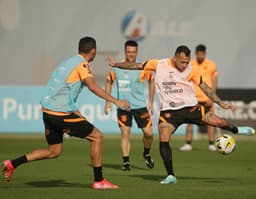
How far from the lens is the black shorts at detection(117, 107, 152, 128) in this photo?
19.0 meters

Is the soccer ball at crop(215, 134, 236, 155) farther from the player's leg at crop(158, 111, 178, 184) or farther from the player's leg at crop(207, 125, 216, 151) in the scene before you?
the player's leg at crop(207, 125, 216, 151)

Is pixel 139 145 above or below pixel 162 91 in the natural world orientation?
below

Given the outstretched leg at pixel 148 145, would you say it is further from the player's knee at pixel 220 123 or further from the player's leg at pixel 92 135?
the player's leg at pixel 92 135

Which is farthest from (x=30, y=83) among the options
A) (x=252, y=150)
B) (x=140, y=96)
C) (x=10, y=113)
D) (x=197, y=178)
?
(x=197, y=178)

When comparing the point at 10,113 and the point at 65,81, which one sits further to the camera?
the point at 10,113

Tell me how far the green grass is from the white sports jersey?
1302 millimetres

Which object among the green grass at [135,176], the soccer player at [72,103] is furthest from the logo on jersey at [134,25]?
the soccer player at [72,103]

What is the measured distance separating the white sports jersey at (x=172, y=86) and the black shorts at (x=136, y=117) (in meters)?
3.02

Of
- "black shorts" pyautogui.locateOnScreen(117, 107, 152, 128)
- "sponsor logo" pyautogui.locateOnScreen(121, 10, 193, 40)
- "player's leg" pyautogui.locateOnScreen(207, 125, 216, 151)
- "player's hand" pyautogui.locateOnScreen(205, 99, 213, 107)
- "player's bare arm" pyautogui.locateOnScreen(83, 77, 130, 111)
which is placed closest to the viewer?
A: "player's bare arm" pyautogui.locateOnScreen(83, 77, 130, 111)

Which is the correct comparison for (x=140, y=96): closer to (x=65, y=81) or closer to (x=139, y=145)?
(x=65, y=81)

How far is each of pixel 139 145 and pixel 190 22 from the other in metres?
10.0

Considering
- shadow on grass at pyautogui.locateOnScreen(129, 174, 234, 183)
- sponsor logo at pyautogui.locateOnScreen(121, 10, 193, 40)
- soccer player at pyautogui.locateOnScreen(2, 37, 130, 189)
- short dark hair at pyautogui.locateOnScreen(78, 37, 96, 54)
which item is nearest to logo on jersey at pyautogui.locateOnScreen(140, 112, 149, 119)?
shadow on grass at pyautogui.locateOnScreen(129, 174, 234, 183)

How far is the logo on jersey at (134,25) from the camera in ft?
114

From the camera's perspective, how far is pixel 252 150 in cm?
2422
